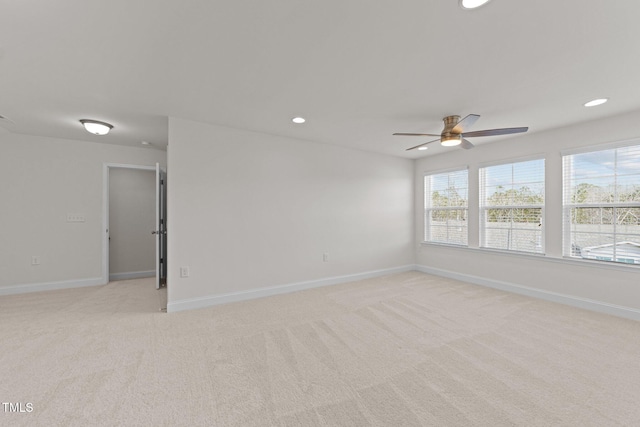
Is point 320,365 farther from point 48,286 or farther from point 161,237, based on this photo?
point 48,286

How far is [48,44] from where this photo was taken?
1.80 meters

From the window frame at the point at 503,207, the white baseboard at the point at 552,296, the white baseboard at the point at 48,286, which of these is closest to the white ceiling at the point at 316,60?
the window frame at the point at 503,207

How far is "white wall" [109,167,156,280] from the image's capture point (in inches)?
195

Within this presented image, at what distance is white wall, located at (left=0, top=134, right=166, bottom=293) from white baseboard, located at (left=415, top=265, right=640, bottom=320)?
255 inches

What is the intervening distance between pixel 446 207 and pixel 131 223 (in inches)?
250

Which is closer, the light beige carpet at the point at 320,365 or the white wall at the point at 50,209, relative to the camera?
the light beige carpet at the point at 320,365

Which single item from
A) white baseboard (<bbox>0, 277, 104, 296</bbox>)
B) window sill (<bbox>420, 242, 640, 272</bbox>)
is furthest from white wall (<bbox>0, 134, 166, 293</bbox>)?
window sill (<bbox>420, 242, 640, 272</bbox>)

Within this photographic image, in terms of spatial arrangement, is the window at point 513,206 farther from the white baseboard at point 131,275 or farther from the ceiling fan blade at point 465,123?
the white baseboard at point 131,275

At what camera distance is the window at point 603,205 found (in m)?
3.07

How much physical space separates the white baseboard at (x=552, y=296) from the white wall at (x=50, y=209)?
6.48 meters

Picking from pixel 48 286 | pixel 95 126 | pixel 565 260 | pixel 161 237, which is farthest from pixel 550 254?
pixel 48 286

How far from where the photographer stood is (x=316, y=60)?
6.59ft

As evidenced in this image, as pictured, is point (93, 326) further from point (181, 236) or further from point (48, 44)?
point (48, 44)

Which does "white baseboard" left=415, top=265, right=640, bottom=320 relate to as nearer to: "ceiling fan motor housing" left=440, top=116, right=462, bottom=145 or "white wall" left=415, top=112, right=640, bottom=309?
"white wall" left=415, top=112, right=640, bottom=309
